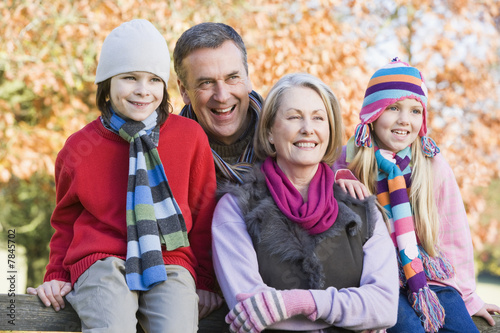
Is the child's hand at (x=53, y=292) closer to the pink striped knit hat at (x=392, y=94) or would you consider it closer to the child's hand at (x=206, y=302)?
the child's hand at (x=206, y=302)

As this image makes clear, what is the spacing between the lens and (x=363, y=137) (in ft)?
9.52

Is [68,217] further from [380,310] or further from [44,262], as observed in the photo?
[44,262]

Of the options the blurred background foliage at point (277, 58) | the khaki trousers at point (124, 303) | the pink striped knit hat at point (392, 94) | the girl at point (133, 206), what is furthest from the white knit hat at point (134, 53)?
the blurred background foliage at point (277, 58)

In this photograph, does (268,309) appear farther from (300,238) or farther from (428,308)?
(428,308)

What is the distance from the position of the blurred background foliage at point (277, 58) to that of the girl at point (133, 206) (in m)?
2.40

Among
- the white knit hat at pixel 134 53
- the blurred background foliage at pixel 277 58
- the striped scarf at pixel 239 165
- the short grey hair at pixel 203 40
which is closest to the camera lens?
the white knit hat at pixel 134 53

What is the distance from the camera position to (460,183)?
19.4ft

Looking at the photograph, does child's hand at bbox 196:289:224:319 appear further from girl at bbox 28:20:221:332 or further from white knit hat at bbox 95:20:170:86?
white knit hat at bbox 95:20:170:86

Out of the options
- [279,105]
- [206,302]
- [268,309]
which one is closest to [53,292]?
[206,302]

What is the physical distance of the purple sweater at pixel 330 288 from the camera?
224cm

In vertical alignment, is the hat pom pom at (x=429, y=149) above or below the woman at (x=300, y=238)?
above

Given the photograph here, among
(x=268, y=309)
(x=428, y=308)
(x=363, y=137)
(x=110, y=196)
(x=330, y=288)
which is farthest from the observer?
(x=363, y=137)

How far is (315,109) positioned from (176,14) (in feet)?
10.5

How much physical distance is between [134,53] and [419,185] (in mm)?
1482
